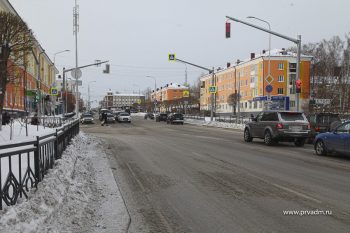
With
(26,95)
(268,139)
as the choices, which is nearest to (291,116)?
(268,139)

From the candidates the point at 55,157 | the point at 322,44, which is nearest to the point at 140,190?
the point at 55,157

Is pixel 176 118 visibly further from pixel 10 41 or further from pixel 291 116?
pixel 10 41

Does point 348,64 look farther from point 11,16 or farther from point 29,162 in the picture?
point 29,162

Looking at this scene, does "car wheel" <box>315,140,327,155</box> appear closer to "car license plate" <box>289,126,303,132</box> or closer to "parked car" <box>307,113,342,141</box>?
"car license plate" <box>289,126,303,132</box>

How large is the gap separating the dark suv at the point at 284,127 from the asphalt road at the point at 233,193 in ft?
16.3

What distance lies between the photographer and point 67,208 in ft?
19.5

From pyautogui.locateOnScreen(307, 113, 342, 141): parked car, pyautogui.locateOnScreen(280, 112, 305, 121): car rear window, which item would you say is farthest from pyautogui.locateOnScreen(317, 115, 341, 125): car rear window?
pyautogui.locateOnScreen(280, 112, 305, 121): car rear window

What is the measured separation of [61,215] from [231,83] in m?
96.5

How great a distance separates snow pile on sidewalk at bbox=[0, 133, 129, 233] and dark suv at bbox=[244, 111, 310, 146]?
37.8ft

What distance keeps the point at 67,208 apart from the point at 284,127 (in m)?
14.3

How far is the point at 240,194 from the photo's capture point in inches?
304

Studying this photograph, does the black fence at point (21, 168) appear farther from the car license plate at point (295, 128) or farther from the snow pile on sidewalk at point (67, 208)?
the car license plate at point (295, 128)

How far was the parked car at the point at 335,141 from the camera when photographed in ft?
45.0

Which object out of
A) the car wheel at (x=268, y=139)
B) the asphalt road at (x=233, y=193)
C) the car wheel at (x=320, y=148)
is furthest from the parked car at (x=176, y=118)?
the asphalt road at (x=233, y=193)
